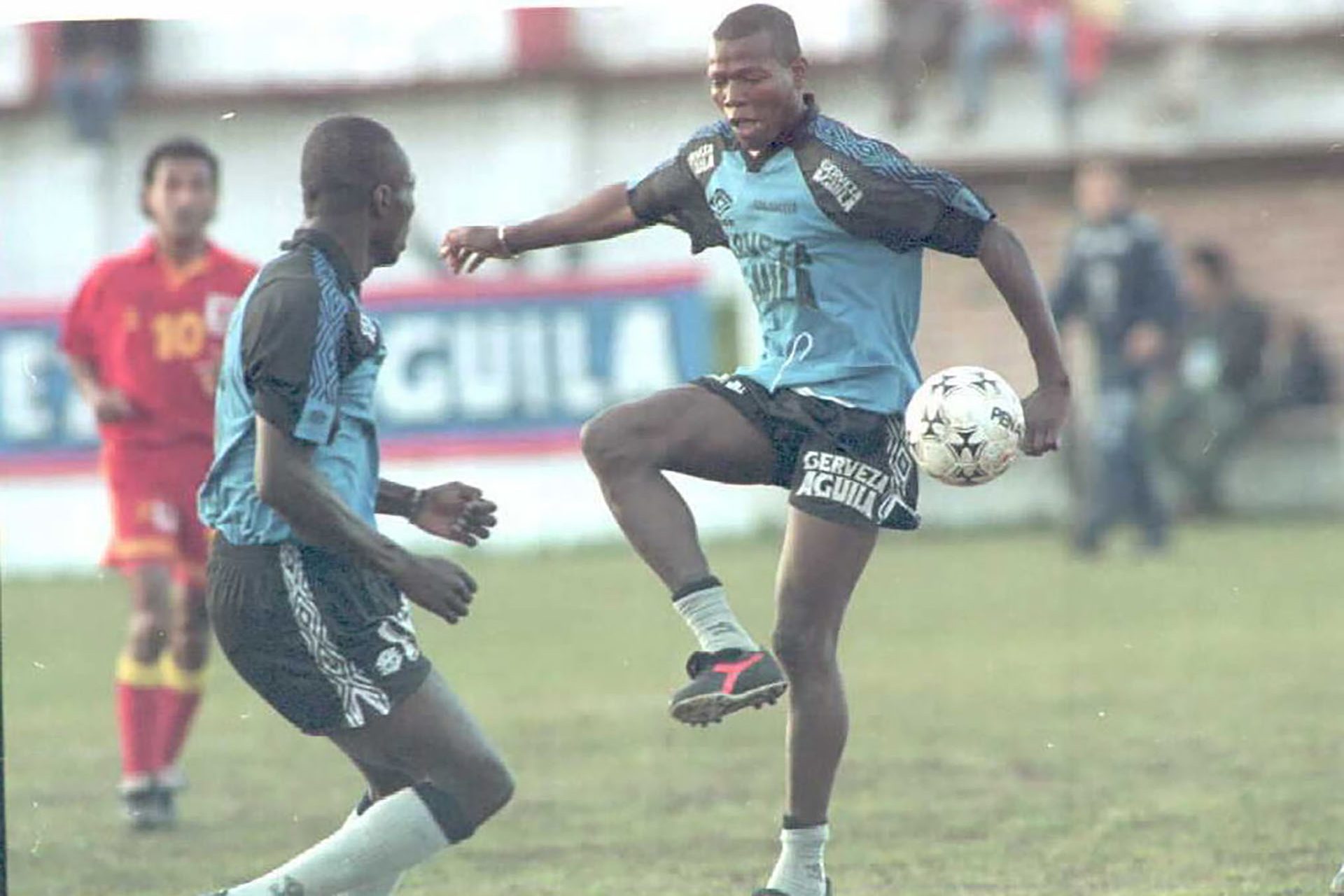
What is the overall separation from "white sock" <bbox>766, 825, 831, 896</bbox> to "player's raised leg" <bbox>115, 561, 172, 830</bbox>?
2613 mm

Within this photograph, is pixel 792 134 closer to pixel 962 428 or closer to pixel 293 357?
pixel 962 428

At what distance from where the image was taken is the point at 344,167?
5273mm

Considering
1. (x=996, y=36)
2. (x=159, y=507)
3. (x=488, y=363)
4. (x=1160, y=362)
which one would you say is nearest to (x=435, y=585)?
(x=159, y=507)

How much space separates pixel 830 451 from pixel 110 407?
315 centimetres

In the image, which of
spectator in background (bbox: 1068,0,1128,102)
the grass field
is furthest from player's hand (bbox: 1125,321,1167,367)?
spectator in background (bbox: 1068,0,1128,102)

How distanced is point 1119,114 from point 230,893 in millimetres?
14483

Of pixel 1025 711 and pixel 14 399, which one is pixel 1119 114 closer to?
pixel 14 399

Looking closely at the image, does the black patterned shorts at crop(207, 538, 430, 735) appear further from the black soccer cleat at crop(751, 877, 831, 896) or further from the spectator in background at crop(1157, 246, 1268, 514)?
the spectator in background at crop(1157, 246, 1268, 514)

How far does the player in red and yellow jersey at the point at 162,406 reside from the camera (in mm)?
8164

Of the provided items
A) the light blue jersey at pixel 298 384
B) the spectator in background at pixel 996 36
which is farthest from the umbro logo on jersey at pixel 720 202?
the spectator in background at pixel 996 36

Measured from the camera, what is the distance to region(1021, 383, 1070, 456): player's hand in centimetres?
561

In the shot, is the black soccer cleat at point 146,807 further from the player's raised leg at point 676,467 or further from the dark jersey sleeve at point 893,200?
the dark jersey sleeve at point 893,200

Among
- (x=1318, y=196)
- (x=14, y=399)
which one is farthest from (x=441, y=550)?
(x=1318, y=196)

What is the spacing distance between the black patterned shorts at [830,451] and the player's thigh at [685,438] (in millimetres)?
31
